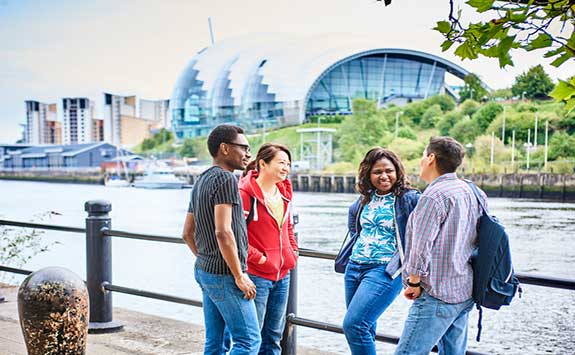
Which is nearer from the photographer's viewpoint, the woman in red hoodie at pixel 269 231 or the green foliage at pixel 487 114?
the woman in red hoodie at pixel 269 231

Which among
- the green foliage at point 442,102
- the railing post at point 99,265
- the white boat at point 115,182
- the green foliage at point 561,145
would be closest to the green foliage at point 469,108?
the green foliage at point 442,102

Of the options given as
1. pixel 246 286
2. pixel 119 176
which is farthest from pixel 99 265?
pixel 119 176

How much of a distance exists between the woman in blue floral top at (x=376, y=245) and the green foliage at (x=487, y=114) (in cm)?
7395

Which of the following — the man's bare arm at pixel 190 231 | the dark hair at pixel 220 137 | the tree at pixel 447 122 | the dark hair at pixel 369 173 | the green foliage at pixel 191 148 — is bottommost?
the green foliage at pixel 191 148

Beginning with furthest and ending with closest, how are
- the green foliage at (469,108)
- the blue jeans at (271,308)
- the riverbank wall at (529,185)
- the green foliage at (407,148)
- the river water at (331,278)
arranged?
1. the green foliage at (469,108)
2. the green foliage at (407,148)
3. the riverbank wall at (529,185)
4. the river water at (331,278)
5. the blue jeans at (271,308)

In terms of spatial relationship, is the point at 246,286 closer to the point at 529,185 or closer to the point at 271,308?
the point at 271,308

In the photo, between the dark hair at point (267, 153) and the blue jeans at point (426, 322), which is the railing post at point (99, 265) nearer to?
the dark hair at point (267, 153)

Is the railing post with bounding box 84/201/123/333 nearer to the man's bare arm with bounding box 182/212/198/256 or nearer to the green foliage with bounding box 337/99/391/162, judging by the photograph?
the man's bare arm with bounding box 182/212/198/256

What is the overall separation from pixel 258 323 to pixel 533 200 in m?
65.7

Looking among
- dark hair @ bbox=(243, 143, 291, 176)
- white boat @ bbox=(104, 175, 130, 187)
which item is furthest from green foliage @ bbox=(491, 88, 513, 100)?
dark hair @ bbox=(243, 143, 291, 176)

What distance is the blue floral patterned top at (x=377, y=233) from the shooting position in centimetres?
398

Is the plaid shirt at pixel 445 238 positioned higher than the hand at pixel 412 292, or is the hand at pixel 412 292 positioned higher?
the plaid shirt at pixel 445 238

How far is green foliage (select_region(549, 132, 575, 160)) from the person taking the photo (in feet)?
230

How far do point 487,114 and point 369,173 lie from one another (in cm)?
7515
